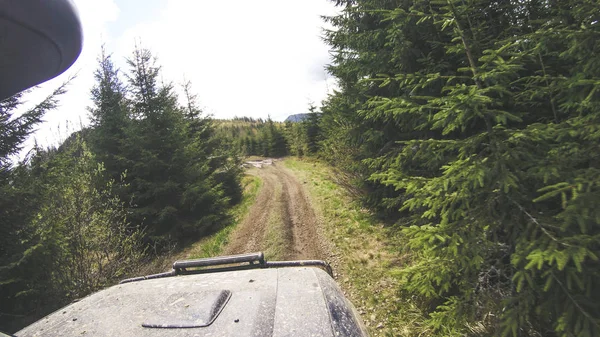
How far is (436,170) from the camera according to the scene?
637 cm

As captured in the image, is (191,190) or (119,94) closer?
(191,190)

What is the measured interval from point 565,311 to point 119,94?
18827 mm

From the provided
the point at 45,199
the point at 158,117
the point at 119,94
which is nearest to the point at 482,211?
the point at 45,199

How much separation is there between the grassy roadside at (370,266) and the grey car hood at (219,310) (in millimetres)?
3450

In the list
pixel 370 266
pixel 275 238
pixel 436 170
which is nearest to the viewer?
pixel 436 170

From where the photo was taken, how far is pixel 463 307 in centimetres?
400

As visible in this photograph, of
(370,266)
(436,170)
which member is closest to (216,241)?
(370,266)

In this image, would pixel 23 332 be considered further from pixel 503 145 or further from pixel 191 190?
pixel 191 190

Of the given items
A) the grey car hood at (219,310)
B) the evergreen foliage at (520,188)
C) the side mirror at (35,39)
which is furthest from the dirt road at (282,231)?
the side mirror at (35,39)

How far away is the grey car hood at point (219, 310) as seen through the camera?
1.66m

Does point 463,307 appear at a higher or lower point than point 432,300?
higher

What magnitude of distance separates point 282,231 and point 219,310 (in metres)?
8.84

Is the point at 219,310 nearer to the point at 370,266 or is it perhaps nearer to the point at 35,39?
the point at 35,39

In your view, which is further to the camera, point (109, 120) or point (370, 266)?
point (109, 120)
